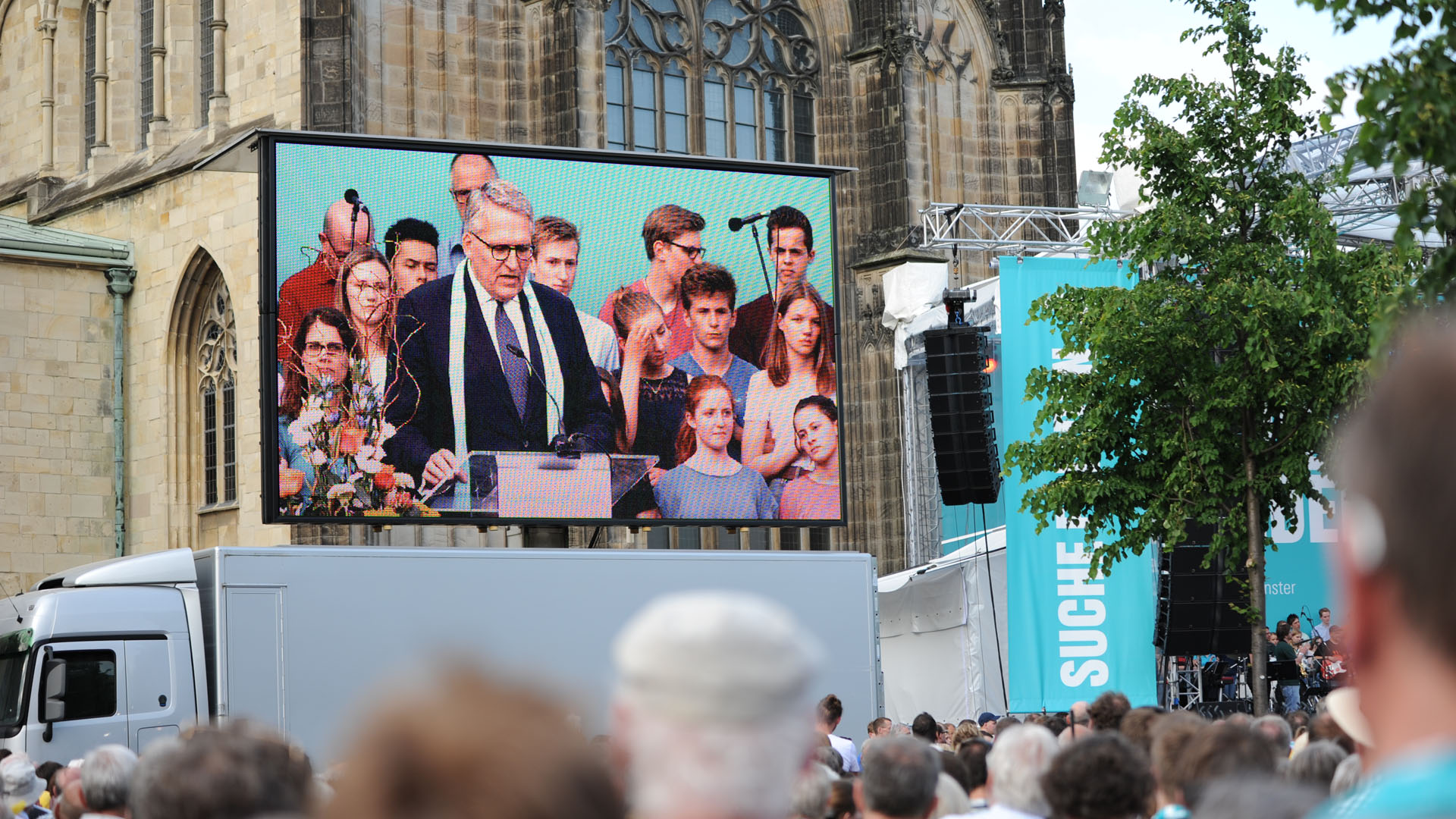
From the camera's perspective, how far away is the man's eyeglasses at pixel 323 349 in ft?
63.5

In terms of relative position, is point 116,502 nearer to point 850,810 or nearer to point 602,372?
point 602,372

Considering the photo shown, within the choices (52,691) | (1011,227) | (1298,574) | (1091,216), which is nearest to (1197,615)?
(1298,574)

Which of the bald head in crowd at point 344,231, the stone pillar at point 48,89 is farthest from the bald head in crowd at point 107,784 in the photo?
the stone pillar at point 48,89

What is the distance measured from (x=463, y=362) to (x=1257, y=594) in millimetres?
8304

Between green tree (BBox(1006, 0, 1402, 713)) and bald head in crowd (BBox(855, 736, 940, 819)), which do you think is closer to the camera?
bald head in crowd (BBox(855, 736, 940, 819))

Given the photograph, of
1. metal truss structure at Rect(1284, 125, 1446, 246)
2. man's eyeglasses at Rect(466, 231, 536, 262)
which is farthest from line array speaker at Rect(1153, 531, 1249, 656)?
man's eyeglasses at Rect(466, 231, 536, 262)

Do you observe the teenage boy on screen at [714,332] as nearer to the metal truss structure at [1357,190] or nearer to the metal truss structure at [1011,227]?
the metal truss structure at [1011,227]

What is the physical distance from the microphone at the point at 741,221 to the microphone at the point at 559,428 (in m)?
2.97

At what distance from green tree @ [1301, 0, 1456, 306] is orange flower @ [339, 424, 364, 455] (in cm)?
1262

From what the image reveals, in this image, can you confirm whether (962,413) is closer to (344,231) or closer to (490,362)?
(490,362)

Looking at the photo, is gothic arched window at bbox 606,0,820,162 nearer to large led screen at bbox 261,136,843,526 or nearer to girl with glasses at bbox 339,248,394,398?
large led screen at bbox 261,136,843,526

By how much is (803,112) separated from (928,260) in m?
3.39

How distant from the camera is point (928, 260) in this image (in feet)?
91.5

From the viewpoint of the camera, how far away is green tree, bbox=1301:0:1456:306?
7.64 meters
